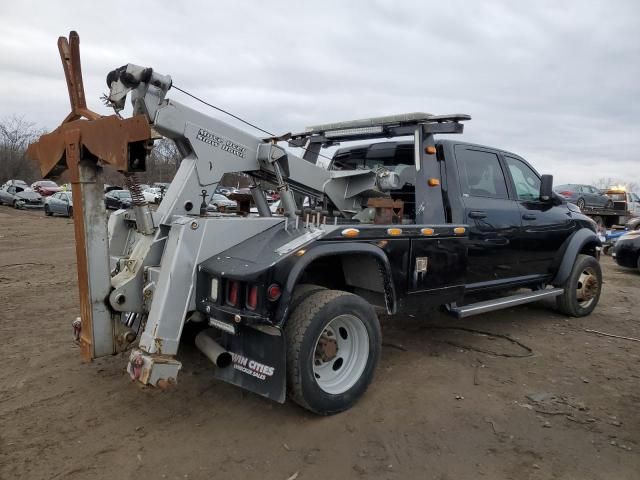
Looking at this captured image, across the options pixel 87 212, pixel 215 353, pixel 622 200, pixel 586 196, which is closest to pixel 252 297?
pixel 215 353

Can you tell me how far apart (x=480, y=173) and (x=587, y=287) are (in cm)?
267

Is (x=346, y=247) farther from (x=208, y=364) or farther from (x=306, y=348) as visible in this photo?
(x=208, y=364)

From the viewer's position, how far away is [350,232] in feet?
12.3

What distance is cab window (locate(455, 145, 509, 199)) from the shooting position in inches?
200

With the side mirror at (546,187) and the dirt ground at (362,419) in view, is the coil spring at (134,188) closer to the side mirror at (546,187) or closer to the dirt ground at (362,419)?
the dirt ground at (362,419)

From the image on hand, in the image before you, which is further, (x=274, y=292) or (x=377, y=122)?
(x=377, y=122)

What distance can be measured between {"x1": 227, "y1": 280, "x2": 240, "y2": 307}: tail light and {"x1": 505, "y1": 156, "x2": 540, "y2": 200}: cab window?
386 cm

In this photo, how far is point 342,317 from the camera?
12.2ft

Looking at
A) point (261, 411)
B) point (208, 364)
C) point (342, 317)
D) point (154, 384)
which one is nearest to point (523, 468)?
point (342, 317)

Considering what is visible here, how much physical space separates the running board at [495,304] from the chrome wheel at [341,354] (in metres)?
1.30

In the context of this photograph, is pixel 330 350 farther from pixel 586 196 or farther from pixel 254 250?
pixel 586 196

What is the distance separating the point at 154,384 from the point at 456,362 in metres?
2.92

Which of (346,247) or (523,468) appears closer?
(523,468)

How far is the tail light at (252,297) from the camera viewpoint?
3.23 meters
